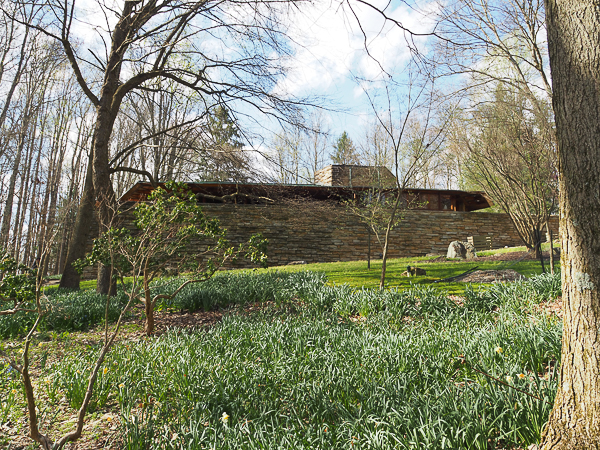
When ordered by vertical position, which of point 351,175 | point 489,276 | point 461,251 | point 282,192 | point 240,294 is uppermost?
point 351,175

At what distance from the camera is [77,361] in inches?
139

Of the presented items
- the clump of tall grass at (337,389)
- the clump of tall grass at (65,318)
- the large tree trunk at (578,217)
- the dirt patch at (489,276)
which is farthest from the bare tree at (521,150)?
the clump of tall grass at (65,318)

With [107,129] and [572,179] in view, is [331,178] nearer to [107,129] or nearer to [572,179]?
[107,129]

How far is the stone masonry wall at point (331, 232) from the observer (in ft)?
48.5

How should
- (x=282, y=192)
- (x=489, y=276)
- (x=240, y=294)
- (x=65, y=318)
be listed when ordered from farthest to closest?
1. (x=282, y=192)
2. (x=489, y=276)
3. (x=240, y=294)
4. (x=65, y=318)

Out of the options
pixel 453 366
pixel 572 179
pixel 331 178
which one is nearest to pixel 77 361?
pixel 453 366

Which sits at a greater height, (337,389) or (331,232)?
(331,232)

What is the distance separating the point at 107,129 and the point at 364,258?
10.3 meters

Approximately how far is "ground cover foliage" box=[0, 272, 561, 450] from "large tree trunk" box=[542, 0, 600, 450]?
0.31 meters

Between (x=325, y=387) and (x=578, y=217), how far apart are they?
71.0 inches

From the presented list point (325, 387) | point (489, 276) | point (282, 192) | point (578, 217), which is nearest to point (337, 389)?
point (325, 387)

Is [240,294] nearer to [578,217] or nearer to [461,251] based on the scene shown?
[578,217]

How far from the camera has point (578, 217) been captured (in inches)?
66.5

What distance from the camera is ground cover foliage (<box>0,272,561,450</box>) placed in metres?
2.02
